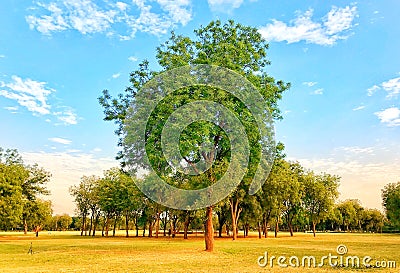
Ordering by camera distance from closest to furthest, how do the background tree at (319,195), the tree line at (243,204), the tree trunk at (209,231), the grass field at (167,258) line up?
the grass field at (167,258), the tree trunk at (209,231), the tree line at (243,204), the background tree at (319,195)

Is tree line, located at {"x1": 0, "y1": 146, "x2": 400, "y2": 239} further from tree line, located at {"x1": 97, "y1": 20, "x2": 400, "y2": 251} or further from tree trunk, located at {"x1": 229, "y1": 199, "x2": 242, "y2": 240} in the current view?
tree line, located at {"x1": 97, "y1": 20, "x2": 400, "y2": 251}

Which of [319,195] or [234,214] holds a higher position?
[319,195]

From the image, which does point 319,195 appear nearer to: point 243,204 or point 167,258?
point 243,204

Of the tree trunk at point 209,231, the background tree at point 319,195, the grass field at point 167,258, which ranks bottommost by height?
the grass field at point 167,258

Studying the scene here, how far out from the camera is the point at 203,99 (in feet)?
89.9

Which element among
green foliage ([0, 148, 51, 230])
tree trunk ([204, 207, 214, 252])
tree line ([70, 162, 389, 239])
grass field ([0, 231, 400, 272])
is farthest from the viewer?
tree line ([70, 162, 389, 239])

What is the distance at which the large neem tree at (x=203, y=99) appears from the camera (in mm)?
27047

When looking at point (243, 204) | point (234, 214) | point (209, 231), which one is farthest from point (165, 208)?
point (209, 231)

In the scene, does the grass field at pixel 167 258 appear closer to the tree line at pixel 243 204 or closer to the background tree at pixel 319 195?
the tree line at pixel 243 204

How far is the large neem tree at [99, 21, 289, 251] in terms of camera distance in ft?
88.7

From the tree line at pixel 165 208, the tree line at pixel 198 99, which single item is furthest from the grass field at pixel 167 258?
the tree line at pixel 165 208

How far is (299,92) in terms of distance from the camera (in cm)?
3694

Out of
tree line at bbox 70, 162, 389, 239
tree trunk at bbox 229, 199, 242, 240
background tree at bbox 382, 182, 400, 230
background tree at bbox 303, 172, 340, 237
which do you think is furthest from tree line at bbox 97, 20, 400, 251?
background tree at bbox 382, 182, 400, 230

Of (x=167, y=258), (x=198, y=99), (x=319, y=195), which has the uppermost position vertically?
(x=198, y=99)
